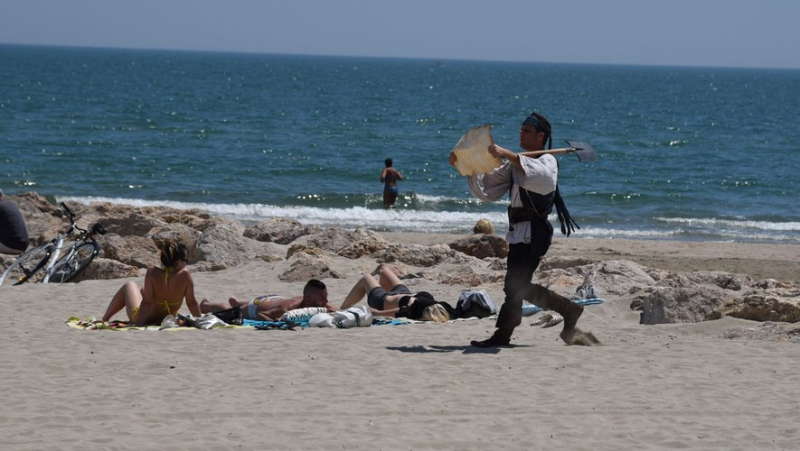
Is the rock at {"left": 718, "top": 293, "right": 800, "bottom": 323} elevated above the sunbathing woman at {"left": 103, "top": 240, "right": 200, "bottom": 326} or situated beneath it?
elevated above

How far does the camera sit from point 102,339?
8164mm

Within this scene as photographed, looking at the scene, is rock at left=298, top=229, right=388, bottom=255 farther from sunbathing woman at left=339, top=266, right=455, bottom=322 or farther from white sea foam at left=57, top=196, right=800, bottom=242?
white sea foam at left=57, top=196, right=800, bottom=242

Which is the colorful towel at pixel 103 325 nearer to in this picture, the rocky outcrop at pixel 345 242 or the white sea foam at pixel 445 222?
the rocky outcrop at pixel 345 242

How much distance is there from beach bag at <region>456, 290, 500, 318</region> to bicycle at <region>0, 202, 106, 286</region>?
13.6 feet

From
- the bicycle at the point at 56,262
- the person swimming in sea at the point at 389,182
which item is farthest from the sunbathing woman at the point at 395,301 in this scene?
the person swimming in sea at the point at 389,182

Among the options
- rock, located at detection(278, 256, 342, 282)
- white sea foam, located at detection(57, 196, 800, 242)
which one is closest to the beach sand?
rock, located at detection(278, 256, 342, 282)

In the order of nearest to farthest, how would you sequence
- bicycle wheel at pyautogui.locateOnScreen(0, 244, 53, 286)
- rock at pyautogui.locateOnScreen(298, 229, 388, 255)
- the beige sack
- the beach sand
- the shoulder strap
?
the beach sand
the beige sack
the shoulder strap
bicycle wheel at pyautogui.locateOnScreen(0, 244, 53, 286)
rock at pyautogui.locateOnScreen(298, 229, 388, 255)

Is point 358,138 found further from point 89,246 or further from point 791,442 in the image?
point 791,442

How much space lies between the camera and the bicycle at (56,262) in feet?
38.0

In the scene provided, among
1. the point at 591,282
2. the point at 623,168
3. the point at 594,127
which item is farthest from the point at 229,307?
the point at 594,127

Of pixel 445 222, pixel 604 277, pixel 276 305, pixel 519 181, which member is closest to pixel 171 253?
pixel 276 305

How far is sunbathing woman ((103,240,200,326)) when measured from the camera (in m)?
8.89

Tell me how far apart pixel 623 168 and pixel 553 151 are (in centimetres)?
2775

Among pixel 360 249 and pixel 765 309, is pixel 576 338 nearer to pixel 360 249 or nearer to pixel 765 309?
pixel 765 309
